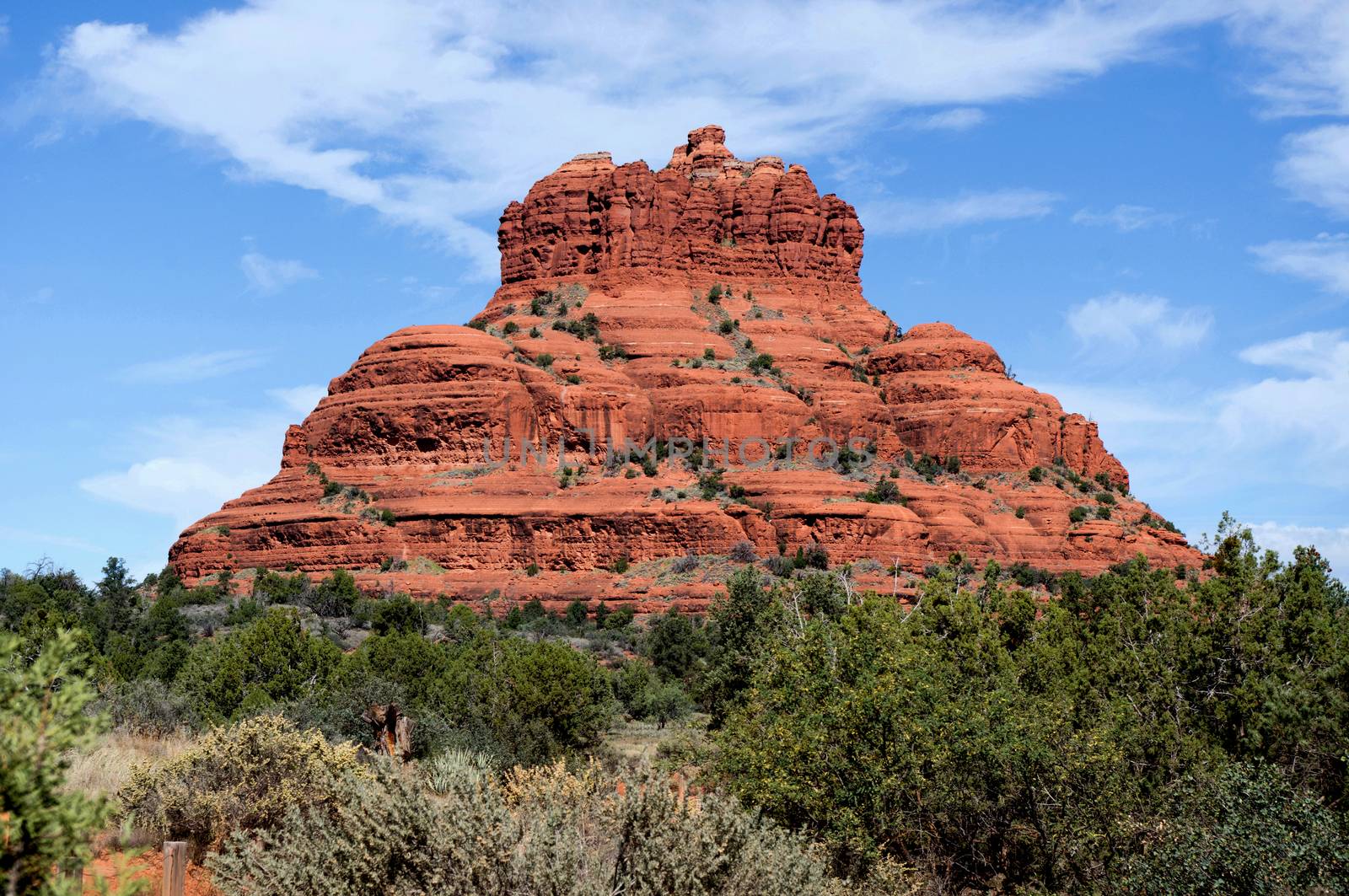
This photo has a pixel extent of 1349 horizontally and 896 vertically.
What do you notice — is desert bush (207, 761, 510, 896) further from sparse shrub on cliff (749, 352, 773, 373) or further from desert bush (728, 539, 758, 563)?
sparse shrub on cliff (749, 352, 773, 373)

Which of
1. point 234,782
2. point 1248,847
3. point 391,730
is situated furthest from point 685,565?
point 1248,847

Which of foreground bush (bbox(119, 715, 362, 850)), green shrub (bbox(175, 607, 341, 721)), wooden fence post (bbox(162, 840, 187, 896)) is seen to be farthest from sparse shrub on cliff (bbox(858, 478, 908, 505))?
wooden fence post (bbox(162, 840, 187, 896))

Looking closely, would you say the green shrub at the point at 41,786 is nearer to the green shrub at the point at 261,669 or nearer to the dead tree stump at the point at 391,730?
the dead tree stump at the point at 391,730

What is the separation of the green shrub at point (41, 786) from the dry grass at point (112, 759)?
8154 millimetres

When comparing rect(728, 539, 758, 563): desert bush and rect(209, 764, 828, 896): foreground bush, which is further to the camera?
rect(728, 539, 758, 563): desert bush

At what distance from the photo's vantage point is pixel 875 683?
18656 millimetres

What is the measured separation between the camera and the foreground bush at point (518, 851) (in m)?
11.5

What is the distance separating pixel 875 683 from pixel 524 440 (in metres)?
77.2

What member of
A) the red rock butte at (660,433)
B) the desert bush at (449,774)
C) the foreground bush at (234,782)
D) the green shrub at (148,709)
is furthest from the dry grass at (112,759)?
the red rock butte at (660,433)

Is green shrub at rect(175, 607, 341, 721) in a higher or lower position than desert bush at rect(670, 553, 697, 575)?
lower

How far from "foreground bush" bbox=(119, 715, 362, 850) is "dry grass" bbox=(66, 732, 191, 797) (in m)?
0.53

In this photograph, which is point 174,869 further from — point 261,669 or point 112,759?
point 261,669

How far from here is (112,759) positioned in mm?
18812

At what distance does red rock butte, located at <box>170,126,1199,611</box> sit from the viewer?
8650cm
